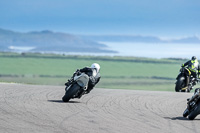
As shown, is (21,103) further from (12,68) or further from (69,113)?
(12,68)

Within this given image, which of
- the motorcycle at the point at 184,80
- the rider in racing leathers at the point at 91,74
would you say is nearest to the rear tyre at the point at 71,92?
the rider in racing leathers at the point at 91,74

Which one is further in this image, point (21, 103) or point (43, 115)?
point (21, 103)

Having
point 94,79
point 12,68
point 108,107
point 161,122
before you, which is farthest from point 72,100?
point 12,68

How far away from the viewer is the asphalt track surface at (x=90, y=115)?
1218 cm

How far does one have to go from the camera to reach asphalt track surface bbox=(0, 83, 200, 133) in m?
12.2

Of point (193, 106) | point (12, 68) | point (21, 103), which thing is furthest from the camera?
point (12, 68)

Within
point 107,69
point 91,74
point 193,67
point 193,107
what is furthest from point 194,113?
point 107,69

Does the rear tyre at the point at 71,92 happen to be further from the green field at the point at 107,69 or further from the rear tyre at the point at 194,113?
the green field at the point at 107,69

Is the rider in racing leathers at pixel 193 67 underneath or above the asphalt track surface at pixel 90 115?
above

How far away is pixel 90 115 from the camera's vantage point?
14.8 metres

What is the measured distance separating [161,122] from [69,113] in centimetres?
236

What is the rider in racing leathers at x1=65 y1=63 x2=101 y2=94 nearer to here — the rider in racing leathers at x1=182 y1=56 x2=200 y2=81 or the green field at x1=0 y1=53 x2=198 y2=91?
the rider in racing leathers at x1=182 y1=56 x2=200 y2=81

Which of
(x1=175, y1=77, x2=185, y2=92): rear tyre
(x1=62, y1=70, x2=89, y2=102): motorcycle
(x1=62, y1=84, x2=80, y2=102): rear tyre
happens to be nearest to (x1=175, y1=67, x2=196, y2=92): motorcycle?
(x1=175, y1=77, x2=185, y2=92): rear tyre

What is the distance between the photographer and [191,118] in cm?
1485
